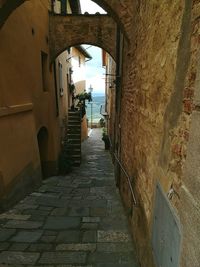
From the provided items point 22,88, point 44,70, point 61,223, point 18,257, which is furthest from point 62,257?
point 44,70

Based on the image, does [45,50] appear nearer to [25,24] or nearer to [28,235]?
[25,24]

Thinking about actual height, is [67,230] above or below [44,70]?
below

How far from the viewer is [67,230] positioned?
15.9 ft

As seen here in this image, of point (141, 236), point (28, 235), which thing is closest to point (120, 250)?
point (141, 236)

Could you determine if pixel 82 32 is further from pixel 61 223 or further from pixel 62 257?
pixel 62 257

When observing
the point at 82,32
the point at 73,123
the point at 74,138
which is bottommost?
the point at 74,138

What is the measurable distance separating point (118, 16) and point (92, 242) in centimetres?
404

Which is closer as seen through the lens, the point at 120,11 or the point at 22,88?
the point at 120,11

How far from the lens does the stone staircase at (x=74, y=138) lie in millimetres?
11668

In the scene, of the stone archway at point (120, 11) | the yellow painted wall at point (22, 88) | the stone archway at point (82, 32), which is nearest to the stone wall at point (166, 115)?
the stone archway at point (120, 11)

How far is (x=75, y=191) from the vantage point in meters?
7.60

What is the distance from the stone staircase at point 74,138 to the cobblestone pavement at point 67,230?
3.89 meters

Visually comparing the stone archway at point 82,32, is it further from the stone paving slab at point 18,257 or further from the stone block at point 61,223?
the stone paving slab at point 18,257

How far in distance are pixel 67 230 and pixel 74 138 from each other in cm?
767
